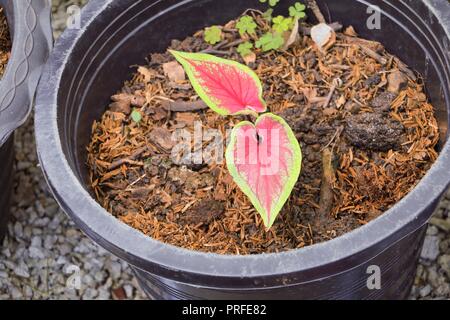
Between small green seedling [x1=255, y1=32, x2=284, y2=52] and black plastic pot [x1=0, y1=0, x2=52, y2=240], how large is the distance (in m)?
0.49

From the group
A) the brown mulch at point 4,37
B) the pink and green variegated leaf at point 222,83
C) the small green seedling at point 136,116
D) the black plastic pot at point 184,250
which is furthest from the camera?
the brown mulch at point 4,37


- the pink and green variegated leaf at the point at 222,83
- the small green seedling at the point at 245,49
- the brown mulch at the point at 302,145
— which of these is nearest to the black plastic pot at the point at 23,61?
the brown mulch at the point at 302,145

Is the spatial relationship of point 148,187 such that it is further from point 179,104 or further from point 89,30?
point 89,30

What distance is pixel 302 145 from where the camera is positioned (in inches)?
63.8

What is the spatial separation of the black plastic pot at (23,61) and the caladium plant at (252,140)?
13.3 inches

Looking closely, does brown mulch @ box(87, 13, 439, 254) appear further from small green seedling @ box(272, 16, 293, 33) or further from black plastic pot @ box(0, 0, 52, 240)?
black plastic pot @ box(0, 0, 52, 240)

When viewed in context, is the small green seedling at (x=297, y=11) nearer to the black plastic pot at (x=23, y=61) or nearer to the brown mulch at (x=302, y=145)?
the brown mulch at (x=302, y=145)

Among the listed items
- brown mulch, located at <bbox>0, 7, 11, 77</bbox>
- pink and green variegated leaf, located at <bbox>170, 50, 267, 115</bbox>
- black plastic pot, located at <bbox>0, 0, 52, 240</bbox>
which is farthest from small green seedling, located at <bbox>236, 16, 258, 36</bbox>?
brown mulch, located at <bbox>0, 7, 11, 77</bbox>

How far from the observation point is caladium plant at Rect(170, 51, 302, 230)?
4.47 feet

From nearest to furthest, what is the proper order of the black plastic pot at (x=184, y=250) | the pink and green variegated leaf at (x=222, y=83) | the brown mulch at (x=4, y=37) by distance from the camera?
the black plastic pot at (x=184, y=250) → the pink and green variegated leaf at (x=222, y=83) → the brown mulch at (x=4, y=37)

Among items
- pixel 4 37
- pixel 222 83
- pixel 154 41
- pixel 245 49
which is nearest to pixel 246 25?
pixel 245 49

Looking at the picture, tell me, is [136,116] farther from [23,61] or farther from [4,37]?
[4,37]

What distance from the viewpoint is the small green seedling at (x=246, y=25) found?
1765 mm
